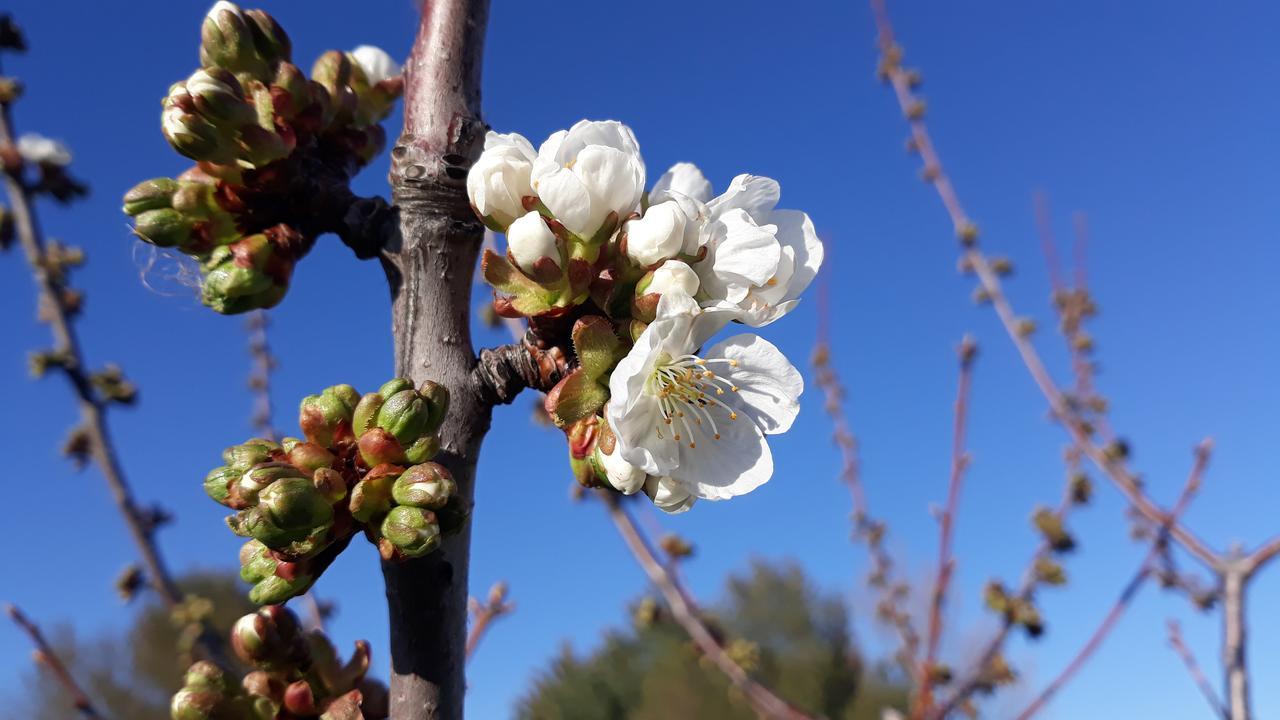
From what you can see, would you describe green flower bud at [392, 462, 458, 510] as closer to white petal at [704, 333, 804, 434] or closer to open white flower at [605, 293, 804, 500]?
open white flower at [605, 293, 804, 500]

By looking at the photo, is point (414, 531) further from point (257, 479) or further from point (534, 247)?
point (534, 247)

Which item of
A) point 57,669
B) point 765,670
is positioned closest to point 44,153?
point 57,669

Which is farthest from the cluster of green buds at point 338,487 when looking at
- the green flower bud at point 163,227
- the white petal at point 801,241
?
the white petal at point 801,241

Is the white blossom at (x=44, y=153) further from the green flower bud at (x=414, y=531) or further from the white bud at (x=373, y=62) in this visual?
the green flower bud at (x=414, y=531)

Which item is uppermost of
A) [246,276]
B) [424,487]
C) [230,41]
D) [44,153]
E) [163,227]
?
[44,153]

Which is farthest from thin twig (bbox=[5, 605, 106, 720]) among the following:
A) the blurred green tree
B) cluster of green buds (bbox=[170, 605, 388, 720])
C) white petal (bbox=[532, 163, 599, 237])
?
the blurred green tree

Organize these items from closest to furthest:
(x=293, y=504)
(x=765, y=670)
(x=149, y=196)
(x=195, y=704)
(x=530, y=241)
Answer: (x=293, y=504)
(x=530, y=241)
(x=195, y=704)
(x=149, y=196)
(x=765, y=670)

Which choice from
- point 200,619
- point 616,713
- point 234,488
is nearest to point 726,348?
point 234,488
